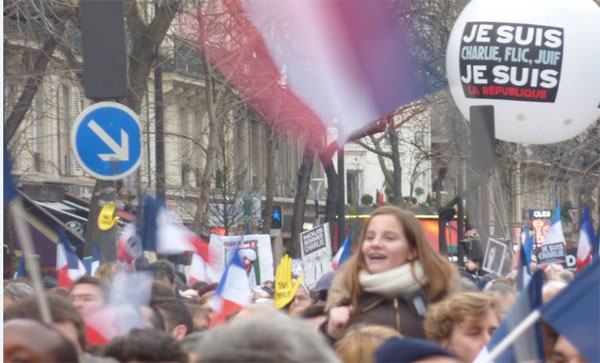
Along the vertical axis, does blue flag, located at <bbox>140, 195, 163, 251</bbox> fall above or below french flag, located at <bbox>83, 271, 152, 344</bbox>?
above

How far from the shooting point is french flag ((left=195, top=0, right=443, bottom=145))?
1198cm

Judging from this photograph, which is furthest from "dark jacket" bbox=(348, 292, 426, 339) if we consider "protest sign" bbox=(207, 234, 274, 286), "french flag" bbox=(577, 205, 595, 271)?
"protest sign" bbox=(207, 234, 274, 286)

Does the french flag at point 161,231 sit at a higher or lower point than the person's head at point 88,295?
higher

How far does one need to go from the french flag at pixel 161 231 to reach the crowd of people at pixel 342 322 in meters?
2.37

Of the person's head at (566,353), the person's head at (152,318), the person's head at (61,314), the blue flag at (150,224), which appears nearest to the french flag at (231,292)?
the blue flag at (150,224)

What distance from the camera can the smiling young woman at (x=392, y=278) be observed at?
6.14 meters

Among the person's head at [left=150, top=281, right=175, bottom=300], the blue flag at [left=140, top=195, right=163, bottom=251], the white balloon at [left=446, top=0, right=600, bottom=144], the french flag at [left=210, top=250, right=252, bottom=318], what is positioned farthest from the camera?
the white balloon at [left=446, top=0, right=600, bottom=144]

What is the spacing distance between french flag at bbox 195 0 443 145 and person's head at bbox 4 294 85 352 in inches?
275

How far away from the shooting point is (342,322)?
596 cm

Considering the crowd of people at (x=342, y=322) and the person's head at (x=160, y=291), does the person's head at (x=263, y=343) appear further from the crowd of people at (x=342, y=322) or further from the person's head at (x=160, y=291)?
the person's head at (x=160, y=291)

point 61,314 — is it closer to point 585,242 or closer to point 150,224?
point 150,224

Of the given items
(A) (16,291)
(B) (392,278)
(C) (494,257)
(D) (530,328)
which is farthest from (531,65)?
(D) (530,328)

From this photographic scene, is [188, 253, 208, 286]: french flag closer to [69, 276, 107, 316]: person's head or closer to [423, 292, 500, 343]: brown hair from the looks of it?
[69, 276, 107, 316]: person's head

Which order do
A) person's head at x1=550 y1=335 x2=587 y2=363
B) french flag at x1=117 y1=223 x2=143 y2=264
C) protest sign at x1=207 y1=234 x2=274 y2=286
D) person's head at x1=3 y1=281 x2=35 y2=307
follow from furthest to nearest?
protest sign at x1=207 y1=234 x2=274 y2=286, french flag at x1=117 y1=223 x2=143 y2=264, person's head at x1=3 y1=281 x2=35 y2=307, person's head at x1=550 y1=335 x2=587 y2=363
